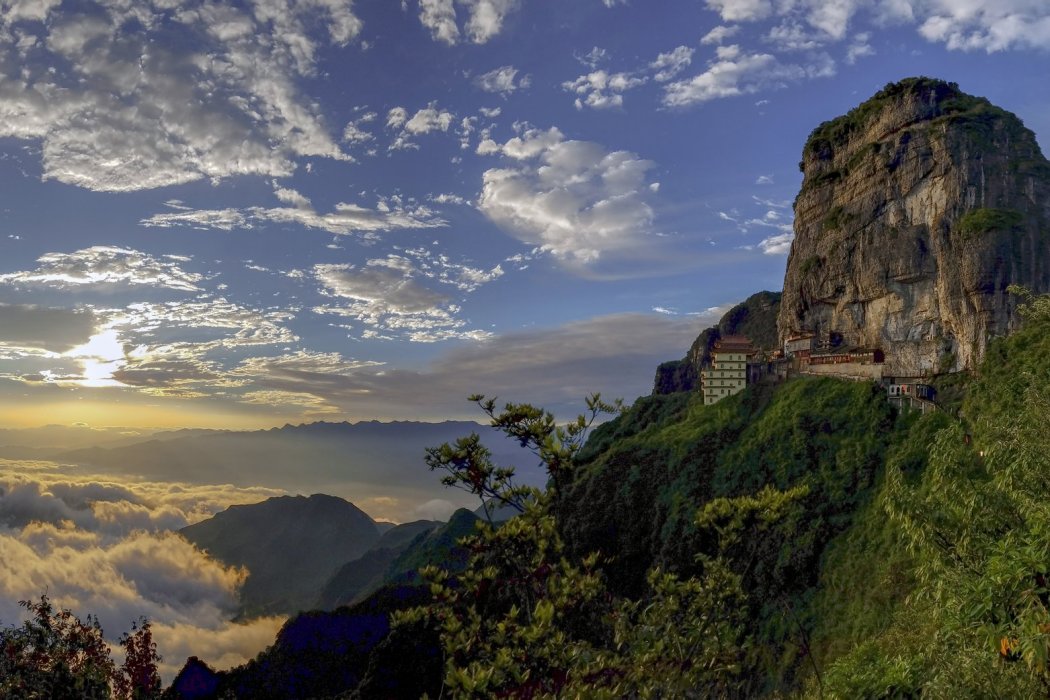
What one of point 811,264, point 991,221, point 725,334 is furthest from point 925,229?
point 725,334

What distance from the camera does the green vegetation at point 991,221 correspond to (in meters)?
64.7

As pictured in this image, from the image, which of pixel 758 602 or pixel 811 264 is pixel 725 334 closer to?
pixel 811 264

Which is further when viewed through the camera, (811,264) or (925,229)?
(811,264)

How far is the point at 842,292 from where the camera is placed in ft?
273

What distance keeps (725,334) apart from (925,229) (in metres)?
65.0

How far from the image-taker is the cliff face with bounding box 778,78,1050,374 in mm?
64250

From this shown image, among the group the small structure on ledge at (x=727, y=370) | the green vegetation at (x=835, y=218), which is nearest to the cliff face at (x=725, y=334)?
the green vegetation at (x=835, y=218)

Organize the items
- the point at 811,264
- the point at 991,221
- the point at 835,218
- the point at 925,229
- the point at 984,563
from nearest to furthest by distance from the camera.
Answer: the point at 984,563 → the point at 991,221 → the point at 925,229 → the point at 835,218 → the point at 811,264

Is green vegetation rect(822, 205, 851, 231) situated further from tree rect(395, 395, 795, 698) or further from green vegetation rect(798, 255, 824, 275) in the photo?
tree rect(395, 395, 795, 698)

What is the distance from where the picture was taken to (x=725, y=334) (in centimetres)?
13700

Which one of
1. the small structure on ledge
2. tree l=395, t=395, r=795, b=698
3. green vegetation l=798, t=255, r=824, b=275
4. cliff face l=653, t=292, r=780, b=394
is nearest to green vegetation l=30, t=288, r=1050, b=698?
tree l=395, t=395, r=795, b=698

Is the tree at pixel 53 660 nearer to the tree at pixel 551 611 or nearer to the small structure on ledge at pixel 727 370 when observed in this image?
the tree at pixel 551 611

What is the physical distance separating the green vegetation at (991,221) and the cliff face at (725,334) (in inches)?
2430

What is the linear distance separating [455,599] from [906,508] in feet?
33.1
